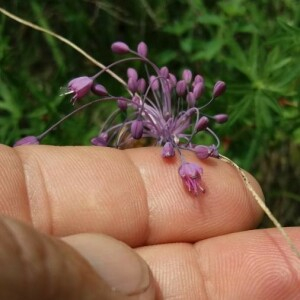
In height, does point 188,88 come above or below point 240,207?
above

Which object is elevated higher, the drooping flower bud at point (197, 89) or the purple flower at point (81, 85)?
the drooping flower bud at point (197, 89)

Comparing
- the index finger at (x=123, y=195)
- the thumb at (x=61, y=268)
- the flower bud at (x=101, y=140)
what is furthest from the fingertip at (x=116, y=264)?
the flower bud at (x=101, y=140)

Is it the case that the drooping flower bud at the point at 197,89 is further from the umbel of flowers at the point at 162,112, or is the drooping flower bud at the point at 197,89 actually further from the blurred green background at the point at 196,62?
the blurred green background at the point at 196,62

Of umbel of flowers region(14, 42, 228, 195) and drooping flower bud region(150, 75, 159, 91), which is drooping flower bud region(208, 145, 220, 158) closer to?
umbel of flowers region(14, 42, 228, 195)

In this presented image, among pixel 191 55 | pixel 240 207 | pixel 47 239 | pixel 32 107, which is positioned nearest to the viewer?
pixel 47 239

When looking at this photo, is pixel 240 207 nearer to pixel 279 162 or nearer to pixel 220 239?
pixel 220 239

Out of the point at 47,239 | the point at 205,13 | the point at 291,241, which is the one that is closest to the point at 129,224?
the point at 291,241

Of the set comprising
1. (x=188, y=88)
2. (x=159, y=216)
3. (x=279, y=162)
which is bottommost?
(x=279, y=162)
